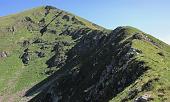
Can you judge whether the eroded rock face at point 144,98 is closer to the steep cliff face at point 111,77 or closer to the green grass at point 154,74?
the steep cliff face at point 111,77

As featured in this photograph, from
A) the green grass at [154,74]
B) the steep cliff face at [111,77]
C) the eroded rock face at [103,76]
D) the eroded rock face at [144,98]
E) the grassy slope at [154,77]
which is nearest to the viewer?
the eroded rock face at [144,98]

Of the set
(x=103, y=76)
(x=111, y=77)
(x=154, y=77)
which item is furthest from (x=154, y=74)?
(x=103, y=76)

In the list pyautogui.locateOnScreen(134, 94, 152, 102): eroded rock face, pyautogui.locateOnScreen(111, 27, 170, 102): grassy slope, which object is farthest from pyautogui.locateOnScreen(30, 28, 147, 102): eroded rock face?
pyautogui.locateOnScreen(134, 94, 152, 102): eroded rock face

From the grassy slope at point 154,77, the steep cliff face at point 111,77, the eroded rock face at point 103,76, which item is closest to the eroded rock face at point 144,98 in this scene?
the steep cliff face at point 111,77

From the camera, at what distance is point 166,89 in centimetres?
5406

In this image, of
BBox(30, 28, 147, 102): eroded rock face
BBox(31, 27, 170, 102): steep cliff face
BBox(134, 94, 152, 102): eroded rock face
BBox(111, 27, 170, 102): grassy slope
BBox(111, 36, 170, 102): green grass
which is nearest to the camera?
BBox(134, 94, 152, 102): eroded rock face

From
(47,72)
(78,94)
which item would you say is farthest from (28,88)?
(78,94)

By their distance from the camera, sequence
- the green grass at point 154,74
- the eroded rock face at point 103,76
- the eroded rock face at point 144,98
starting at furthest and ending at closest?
the eroded rock face at point 103,76 → the green grass at point 154,74 → the eroded rock face at point 144,98

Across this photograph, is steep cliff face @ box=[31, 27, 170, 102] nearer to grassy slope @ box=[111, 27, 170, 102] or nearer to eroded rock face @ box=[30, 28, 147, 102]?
eroded rock face @ box=[30, 28, 147, 102]

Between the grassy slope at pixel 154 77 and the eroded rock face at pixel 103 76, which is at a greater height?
the grassy slope at pixel 154 77

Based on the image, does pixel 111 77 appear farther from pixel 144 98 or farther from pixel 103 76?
pixel 144 98

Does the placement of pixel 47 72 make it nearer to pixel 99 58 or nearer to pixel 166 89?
pixel 99 58

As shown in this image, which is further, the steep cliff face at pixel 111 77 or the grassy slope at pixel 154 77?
the steep cliff face at pixel 111 77

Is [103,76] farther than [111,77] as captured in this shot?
Yes
